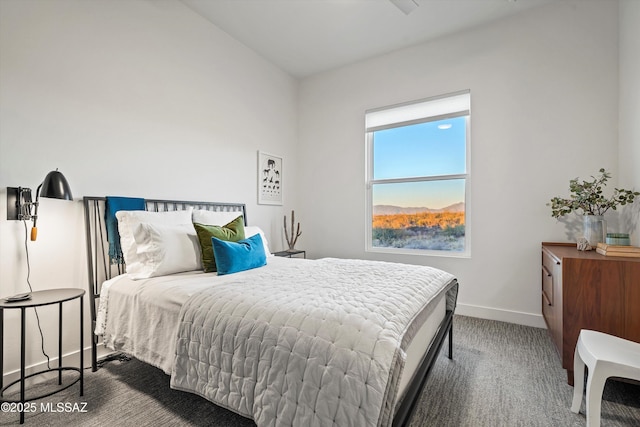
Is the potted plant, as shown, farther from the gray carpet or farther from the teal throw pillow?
the teal throw pillow

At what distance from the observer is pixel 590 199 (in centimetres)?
250

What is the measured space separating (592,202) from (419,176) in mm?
1636

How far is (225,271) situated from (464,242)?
8.72 ft

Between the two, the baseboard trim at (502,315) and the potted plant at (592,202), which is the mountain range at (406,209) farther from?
the baseboard trim at (502,315)

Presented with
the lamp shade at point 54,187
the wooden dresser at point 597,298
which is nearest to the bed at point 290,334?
the lamp shade at point 54,187

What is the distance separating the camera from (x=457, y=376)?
2.04 m

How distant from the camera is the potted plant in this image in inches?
93.4

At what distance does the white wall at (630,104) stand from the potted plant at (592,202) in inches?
3.8

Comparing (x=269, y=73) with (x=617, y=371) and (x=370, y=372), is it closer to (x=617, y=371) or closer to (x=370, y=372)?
(x=370, y=372)

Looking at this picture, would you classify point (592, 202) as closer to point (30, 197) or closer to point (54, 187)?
point (54, 187)

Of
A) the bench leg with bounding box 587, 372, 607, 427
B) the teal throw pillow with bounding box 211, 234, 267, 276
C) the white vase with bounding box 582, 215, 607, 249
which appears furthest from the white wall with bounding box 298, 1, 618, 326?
the teal throw pillow with bounding box 211, 234, 267, 276

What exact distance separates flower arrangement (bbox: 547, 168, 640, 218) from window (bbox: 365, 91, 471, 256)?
2.88 feet

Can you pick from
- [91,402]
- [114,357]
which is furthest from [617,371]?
[114,357]

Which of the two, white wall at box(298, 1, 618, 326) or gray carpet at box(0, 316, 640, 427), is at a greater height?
white wall at box(298, 1, 618, 326)
